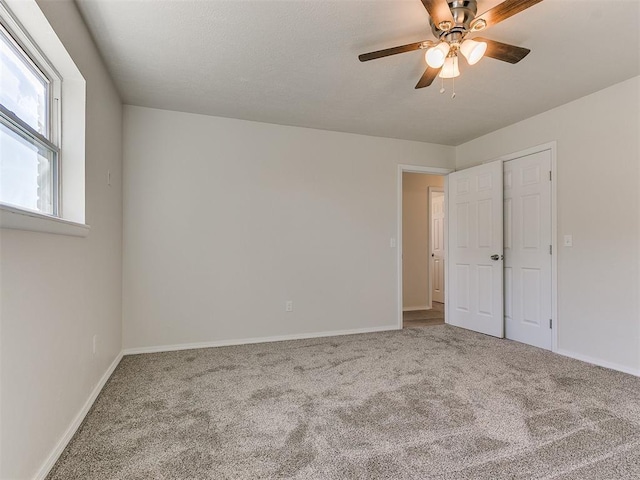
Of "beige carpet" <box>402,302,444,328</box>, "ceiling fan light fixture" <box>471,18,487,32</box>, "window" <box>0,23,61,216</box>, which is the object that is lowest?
"beige carpet" <box>402,302,444,328</box>

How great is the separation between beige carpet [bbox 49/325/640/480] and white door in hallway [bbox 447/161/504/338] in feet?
2.90

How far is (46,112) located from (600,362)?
14.5ft

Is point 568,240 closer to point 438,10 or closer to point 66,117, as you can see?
point 438,10

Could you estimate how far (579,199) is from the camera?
311 cm

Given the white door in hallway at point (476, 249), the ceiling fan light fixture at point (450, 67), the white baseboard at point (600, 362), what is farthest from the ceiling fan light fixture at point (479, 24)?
the white baseboard at point (600, 362)

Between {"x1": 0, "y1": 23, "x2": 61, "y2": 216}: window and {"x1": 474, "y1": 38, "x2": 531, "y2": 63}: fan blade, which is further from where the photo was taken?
{"x1": 474, "y1": 38, "x2": 531, "y2": 63}: fan blade

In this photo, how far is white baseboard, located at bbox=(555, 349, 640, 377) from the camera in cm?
270

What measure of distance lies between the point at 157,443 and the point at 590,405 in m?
2.57

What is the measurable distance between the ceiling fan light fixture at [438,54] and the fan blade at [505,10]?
0.19 metres

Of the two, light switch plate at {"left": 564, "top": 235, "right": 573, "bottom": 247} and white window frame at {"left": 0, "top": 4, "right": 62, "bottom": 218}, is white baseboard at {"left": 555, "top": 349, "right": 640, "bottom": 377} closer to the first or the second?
light switch plate at {"left": 564, "top": 235, "right": 573, "bottom": 247}

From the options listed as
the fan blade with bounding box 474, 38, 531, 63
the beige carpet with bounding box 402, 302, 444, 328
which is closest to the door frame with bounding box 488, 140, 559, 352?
the beige carpet with bounding box 402, 302, 444, 328

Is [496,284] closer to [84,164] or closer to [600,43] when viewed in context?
[600,43]

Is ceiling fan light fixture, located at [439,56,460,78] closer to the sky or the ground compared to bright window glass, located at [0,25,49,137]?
closer to the sky

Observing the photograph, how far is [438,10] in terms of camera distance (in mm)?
1802
